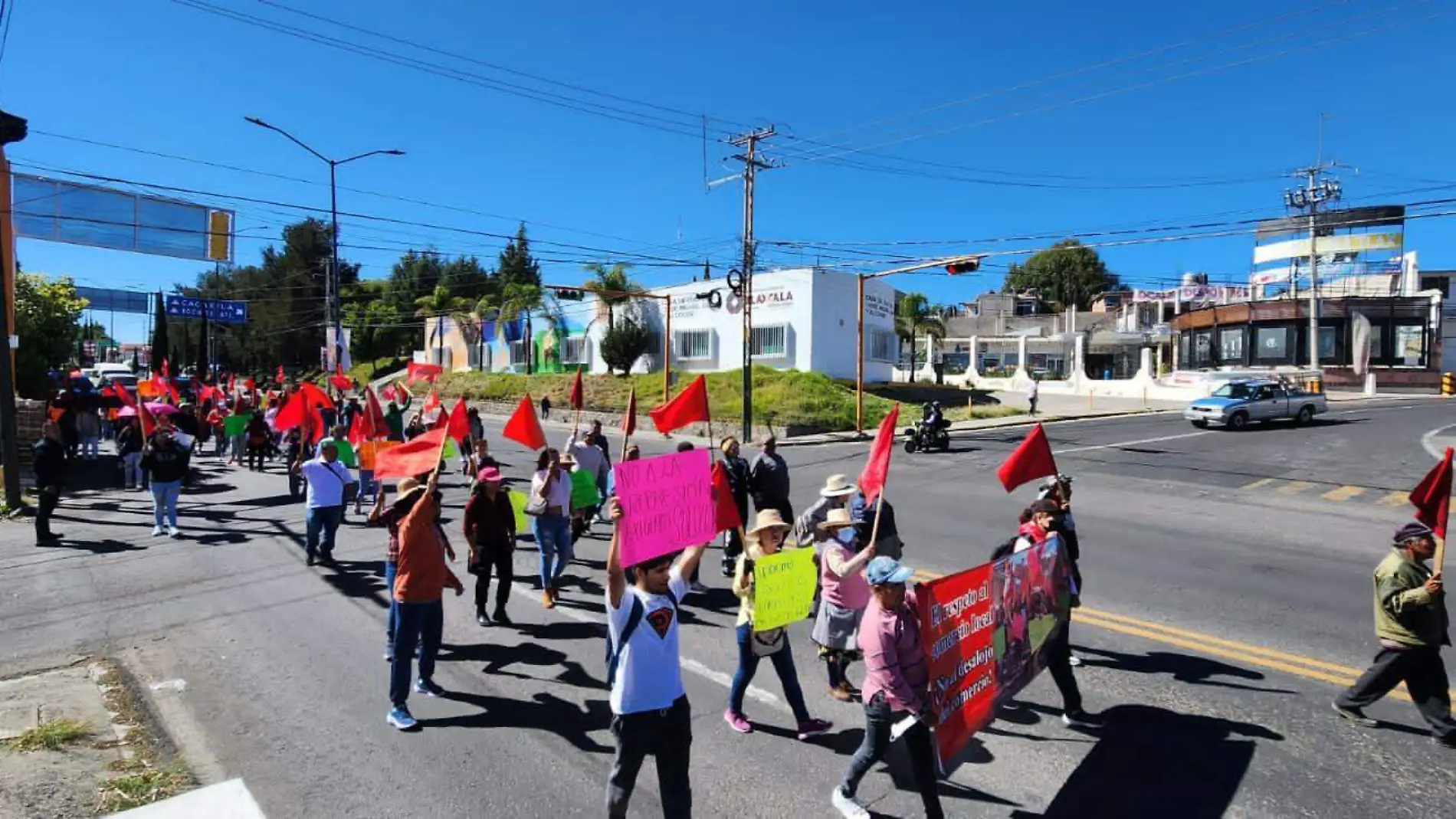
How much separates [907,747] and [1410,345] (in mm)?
61786

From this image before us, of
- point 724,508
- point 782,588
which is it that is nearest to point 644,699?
point 782,588

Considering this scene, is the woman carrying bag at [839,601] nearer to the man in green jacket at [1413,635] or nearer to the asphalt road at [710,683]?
the asphalt road at [710,683]

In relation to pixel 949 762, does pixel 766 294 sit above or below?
above

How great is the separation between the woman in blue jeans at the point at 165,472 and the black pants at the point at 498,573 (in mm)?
6354

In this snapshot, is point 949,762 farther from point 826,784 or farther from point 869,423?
point 869,423

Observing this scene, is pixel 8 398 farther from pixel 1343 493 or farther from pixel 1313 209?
pixel 1313 209

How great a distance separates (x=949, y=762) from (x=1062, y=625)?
1655 mm

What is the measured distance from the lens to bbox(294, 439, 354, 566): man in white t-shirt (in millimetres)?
9492

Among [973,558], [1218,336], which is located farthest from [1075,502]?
[1218,336]

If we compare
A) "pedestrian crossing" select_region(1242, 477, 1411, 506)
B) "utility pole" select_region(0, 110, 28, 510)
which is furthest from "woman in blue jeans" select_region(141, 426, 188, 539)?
"pedestrian crossing" select_region(1242, 477, 1411, 506)

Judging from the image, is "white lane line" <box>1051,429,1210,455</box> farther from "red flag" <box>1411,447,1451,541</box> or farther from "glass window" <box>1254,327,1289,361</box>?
"glass window" <box>1254,327,1289,361</box>

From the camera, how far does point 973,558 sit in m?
10.2

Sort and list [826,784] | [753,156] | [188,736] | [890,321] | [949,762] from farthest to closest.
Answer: [890,321] → [753,156] → [188,736] → [826,784] → [949,762]

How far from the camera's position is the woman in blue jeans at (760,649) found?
5.16 meters
